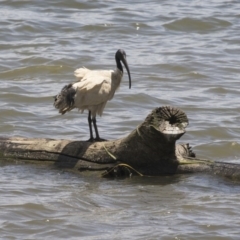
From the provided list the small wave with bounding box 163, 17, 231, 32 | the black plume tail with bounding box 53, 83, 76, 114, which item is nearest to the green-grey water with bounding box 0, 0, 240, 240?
the small wave with bounding box 163, 17, 231, 32

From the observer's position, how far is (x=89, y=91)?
9.11 metres

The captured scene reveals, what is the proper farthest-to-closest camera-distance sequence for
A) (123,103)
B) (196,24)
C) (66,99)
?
1. (196,24)
2. (123,103)
3. (66,99)

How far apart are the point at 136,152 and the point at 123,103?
493 cm

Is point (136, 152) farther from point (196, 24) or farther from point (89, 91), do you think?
point (196, 24)

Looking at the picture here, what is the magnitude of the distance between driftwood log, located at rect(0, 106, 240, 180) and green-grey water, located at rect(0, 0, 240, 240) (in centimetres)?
11

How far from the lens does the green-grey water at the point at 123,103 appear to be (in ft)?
23.5

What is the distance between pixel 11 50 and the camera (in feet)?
55.0

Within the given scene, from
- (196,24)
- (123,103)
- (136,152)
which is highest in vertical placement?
(196,24)

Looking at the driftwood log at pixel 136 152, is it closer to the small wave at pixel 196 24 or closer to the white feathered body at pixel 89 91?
the white feathered body at pixel 89 91

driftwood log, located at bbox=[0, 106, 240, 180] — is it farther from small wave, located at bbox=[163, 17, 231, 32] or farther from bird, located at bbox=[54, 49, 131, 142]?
small wave, located at bbox=[163, 17, 231, 32]

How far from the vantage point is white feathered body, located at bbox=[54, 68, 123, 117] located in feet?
29.5

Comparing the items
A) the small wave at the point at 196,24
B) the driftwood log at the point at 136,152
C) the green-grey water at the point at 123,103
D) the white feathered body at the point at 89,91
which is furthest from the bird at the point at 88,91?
the small wave at the point at 196,24

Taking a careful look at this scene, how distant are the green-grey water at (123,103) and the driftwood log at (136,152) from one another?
0.38 ft

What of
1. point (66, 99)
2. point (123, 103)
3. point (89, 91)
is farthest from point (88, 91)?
point (123, 103)
